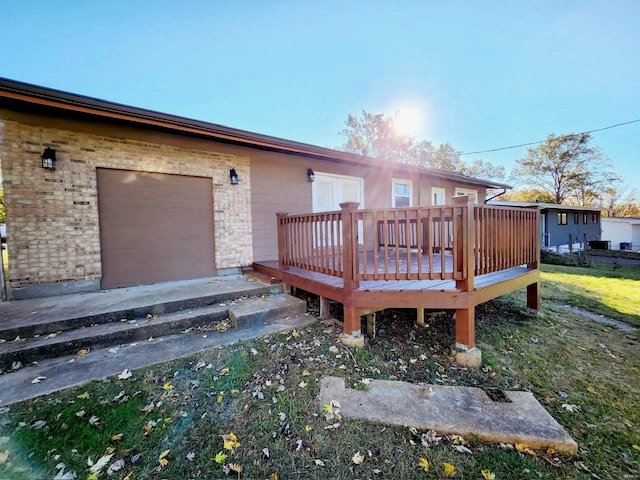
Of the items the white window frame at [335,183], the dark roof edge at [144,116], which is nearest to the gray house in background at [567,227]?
the white window frame at [335,183]

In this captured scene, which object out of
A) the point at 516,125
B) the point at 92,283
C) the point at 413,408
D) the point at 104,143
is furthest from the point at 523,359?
the point at 516,125

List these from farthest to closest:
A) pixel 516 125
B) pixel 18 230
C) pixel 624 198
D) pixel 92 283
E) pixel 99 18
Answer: pixel 624 198
pixel 516 125
pixel 99 18
pixel 92 283
pixel 18 230

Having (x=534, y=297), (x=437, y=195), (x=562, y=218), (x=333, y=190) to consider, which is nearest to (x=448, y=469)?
(x=534, y=297)

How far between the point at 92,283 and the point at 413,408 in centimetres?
516

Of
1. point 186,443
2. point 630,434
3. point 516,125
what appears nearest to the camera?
point 186,443

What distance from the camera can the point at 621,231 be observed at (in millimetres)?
28469

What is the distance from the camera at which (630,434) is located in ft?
7.51

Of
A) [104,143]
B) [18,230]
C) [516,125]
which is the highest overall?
[516,125]

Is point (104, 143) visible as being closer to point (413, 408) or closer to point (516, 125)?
point (413, 408)

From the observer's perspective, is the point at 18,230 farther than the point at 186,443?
Yes

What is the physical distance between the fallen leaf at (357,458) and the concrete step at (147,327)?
2191mm

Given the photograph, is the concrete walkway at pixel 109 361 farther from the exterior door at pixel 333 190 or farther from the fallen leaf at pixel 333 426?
the exterior door at pixel 333 190

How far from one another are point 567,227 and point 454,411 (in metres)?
26.7

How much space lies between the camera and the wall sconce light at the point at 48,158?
4215mm
